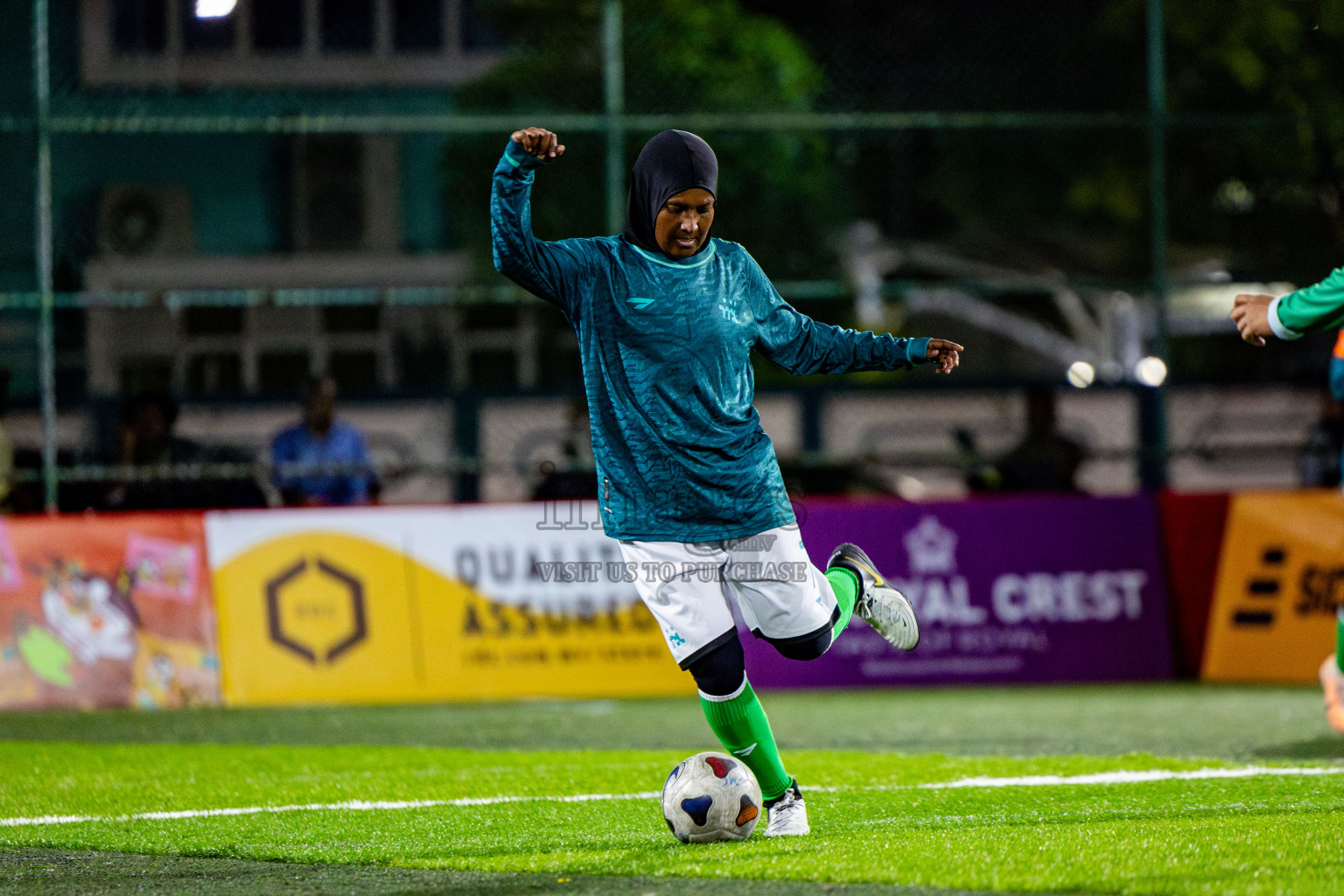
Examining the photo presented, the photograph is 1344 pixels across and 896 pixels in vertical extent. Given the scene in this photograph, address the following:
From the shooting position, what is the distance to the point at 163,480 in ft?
38.4

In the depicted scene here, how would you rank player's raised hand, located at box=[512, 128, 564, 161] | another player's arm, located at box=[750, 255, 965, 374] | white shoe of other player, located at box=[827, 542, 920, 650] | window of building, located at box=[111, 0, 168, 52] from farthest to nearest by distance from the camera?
window of building, located at box=[111, 0, 168, 52] < white shoe of other player, located at box=[827, 542, 920, 650] < another player's arm, located at box=[750, 255, 965, 374] < player's raised hand, located at box=[512, 128, 564, 161]

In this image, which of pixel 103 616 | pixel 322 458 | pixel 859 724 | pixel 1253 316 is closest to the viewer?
pixel 1253 316

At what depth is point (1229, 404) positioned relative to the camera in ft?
43.4

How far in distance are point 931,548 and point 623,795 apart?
16.9 ft

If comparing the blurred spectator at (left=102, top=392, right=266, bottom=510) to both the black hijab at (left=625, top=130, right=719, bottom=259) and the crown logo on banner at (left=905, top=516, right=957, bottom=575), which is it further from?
the black hijab at (left=625, top=130, right=719, bottom=259)

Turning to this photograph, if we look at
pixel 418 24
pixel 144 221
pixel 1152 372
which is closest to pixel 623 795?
pixel 1152 372

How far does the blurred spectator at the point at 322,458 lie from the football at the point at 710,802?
659cm

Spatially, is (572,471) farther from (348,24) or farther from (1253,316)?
(1253,316)

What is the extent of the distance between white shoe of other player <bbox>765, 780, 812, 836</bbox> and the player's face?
1766 mm

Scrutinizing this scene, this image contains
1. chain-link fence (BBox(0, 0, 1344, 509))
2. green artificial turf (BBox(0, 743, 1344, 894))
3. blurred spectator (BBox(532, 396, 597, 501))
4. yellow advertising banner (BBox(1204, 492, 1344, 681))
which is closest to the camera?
green artificial turf (BBox(0, 743, 1344, 894))

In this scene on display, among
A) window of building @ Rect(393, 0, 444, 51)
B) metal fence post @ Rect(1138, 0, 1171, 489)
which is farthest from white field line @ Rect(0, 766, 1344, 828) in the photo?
window of building @ Rect(393, 0, 444, 51)

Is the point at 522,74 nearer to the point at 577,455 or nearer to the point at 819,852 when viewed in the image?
the point at 577,455

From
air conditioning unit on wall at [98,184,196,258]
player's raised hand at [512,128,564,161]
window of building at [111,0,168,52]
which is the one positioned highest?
window of building at [111,0,168,52]

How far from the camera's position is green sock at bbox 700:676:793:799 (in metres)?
5.73
